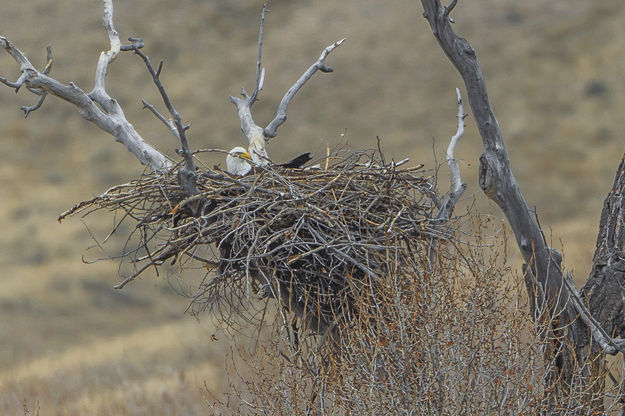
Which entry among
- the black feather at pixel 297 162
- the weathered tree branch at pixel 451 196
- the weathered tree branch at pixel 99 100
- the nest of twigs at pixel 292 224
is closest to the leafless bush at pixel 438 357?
the weathered tree branch at pixel 451 196

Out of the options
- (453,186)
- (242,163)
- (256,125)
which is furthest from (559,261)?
(256,125)

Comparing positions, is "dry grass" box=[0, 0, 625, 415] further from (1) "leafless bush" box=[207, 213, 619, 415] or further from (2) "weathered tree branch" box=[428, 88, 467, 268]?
(2) "weathered tree branch" box=[428, 88, 467, 268]

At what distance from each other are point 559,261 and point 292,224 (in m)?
1.60

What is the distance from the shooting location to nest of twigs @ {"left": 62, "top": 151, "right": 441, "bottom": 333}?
16.5ft

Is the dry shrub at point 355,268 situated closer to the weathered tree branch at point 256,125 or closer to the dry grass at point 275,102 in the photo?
the weathered tree branch at point 256,125

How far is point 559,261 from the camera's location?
17.7ft

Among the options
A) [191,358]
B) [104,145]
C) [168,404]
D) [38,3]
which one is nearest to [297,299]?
[168,404]

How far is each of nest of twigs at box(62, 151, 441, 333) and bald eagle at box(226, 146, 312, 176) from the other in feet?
0.18

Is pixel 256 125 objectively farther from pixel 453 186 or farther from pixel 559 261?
pixel 559 261

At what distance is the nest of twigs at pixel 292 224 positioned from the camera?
16.5 ft

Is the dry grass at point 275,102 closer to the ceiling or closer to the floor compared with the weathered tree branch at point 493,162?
closer to the ceiling

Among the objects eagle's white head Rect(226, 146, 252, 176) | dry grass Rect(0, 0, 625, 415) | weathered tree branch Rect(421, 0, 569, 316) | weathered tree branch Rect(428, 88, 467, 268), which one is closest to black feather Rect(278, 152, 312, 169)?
eagle's white head Rect(226, 146, 252, 176)

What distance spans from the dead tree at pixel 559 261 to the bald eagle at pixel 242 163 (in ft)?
3.68

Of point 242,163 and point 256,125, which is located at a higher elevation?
point 256,125
